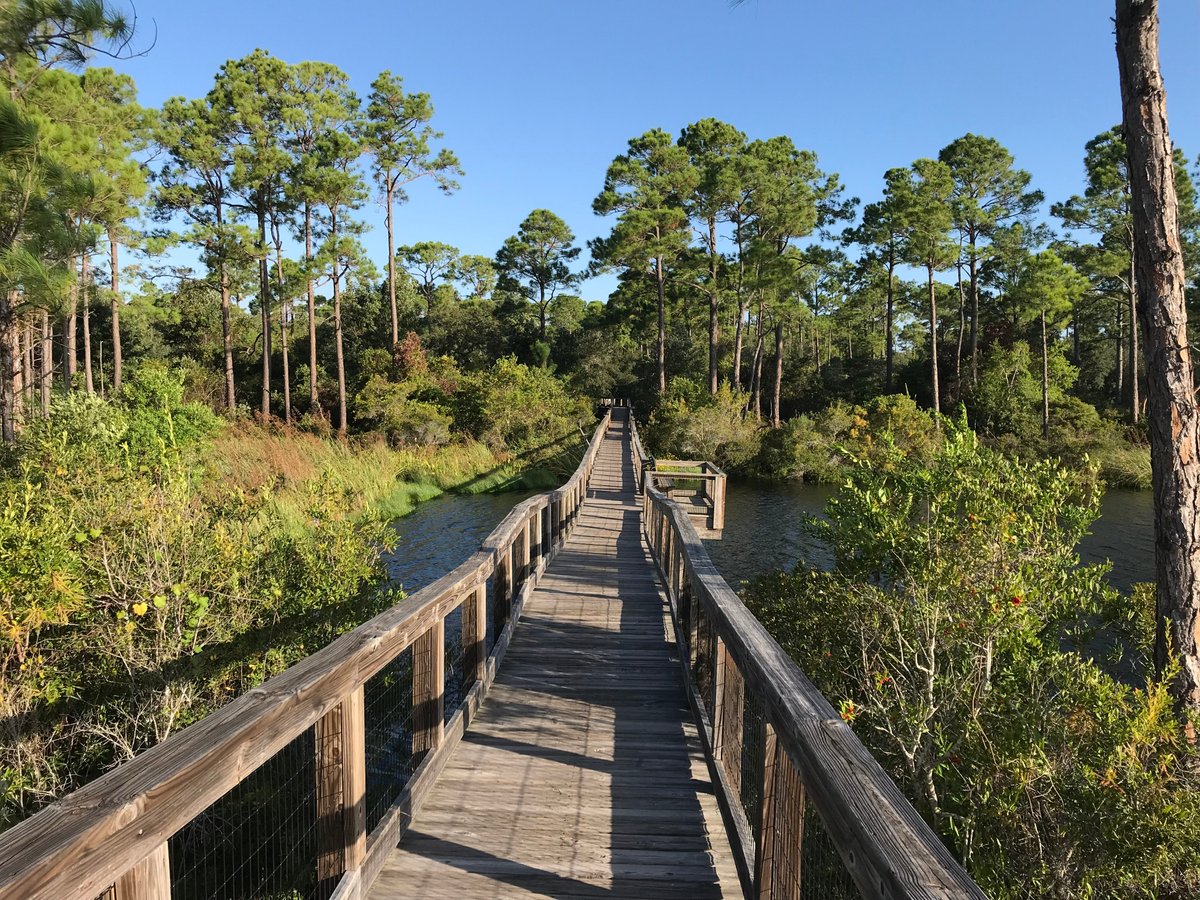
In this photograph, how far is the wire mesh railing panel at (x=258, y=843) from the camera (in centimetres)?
457

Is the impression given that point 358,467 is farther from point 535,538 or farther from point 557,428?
point 535,538

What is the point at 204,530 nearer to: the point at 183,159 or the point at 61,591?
the point at 61,591

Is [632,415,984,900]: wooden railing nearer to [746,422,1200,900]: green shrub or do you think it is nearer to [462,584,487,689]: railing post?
[746,422,1200,900]: green shrub

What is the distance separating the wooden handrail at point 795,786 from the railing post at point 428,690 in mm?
1336

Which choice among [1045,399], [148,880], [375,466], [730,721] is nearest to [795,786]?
[730,721]

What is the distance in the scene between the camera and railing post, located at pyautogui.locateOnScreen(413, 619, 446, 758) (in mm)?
3350

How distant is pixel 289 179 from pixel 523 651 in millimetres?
28093

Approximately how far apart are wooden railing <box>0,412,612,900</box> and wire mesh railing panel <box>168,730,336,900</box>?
0.13 feet

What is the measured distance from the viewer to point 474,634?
4316 mm

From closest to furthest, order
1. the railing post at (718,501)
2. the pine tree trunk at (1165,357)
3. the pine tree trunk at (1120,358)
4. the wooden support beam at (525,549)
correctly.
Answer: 1. the pine tree trunk at (1165,357)
2. the wooden support beam at (525,549)
3. the railing post at (718,501)
4. the pine tree trunk at (1120,358)

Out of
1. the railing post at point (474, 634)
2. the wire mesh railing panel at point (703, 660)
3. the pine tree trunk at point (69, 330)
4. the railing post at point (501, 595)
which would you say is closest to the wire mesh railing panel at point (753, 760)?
the wire mesh railing panel at point (703, 660)

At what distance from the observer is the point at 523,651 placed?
5.49m

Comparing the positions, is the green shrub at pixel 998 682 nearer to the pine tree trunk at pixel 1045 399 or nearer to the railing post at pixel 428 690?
the railing post at pixel 428 690

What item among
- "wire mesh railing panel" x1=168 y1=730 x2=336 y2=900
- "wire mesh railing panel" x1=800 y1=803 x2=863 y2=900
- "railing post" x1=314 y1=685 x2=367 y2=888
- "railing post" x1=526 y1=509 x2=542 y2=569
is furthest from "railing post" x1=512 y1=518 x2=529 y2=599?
"railing post" x1=314 y1=685 x2=367 y2=888
